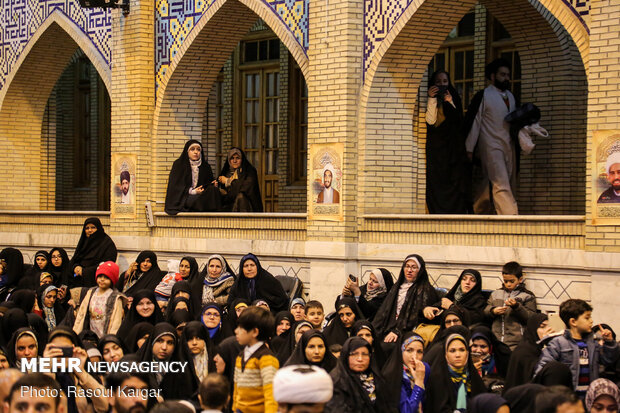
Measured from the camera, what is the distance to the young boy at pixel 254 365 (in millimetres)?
5930

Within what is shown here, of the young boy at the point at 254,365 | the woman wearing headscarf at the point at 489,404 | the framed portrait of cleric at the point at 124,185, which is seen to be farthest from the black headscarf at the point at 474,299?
the framed portrait of cleric at the point at 124,185

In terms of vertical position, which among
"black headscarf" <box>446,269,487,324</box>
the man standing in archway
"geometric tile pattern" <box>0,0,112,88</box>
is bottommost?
"black headscarf" <box>446,269,487,324</box>

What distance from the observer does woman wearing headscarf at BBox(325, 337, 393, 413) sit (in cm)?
623

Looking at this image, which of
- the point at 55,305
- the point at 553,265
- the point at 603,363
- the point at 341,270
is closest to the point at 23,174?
the point at 55,305

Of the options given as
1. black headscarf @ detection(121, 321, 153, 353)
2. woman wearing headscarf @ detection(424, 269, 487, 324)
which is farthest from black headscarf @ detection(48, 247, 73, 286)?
woman wearing headscarf @ detection(424, 269, 487, 324)

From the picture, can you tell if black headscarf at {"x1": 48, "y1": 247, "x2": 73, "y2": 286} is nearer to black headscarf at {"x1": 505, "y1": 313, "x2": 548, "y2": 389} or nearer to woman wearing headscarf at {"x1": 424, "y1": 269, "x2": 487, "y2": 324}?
woman wearing headscarf at {"x1": 424, "y1": 269, "x2": 487, "y2": 324}

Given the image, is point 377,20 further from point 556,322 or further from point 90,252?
point 90,252

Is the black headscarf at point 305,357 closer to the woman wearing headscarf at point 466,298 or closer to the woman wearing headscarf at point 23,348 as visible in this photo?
the woman wearing headscarf at point 23,348

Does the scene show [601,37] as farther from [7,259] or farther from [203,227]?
[7,259]

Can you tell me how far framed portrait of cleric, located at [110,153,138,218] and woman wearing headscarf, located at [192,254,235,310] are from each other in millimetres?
2866

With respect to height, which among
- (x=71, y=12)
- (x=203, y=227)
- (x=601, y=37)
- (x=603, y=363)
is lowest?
(x=603, y=363)

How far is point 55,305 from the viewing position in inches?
434

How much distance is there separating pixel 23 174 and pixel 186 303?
278 inches

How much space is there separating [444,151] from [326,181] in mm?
1215
